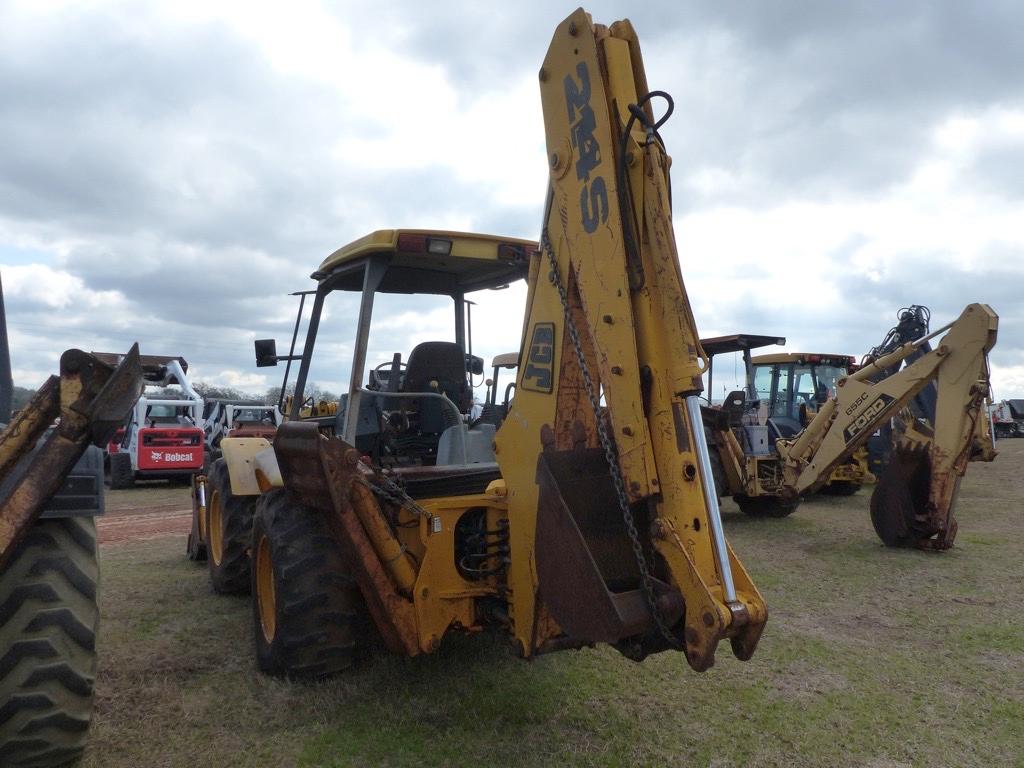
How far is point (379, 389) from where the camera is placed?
14.9 feet

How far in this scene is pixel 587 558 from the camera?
2.70 metres

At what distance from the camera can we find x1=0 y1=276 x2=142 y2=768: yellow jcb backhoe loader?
8.66ft

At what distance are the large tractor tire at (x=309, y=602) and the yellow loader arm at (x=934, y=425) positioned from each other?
6.03 m

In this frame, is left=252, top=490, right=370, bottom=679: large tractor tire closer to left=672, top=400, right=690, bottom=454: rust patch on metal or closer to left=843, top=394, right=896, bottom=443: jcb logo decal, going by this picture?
left=672, top=400, right=690, bottom=454: rust patch on metal

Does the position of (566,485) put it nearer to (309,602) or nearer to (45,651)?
(309,602)

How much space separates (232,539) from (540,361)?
10.5 feet

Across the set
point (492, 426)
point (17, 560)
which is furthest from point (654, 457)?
point (17, 560)

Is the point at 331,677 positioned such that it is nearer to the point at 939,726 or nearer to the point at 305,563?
the point at 305,563

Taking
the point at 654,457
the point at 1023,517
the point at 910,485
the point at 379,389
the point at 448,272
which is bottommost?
the point at 1023,517

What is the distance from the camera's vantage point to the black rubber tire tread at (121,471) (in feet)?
47.3

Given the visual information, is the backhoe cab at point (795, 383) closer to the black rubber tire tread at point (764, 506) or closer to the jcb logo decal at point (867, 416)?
the black rubber tire tread at point (764, 506)

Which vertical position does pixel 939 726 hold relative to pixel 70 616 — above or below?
below

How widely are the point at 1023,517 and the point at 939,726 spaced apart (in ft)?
25.6

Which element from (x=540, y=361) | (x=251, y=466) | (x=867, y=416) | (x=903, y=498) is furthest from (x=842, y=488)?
(x=540, y=361)
